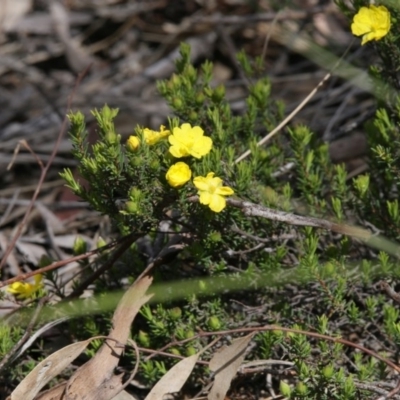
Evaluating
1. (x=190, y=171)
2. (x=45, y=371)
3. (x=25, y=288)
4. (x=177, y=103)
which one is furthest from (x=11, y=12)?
(x=190, y=171)

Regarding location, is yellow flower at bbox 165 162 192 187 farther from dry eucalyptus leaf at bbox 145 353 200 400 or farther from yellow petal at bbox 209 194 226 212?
dry eucalyptus leaf at bbox 145 353 200 400

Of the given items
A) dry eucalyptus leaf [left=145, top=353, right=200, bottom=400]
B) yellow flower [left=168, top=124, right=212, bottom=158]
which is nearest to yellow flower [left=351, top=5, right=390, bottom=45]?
yellow flower [left=168, top=124, right=212, bottom=158]

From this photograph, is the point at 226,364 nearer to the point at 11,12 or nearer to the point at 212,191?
the point at 212,191

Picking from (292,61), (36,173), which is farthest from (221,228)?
(292,61)

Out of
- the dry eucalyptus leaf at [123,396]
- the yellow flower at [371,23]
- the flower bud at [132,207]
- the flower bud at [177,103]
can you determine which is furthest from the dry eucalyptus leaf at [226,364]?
the yellow flower at [371,23]

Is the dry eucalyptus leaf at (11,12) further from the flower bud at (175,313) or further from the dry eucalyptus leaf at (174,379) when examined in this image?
the dry eucalyptus leaf at (174,379)

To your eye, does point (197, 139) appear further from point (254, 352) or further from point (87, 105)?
point (87, 105)
